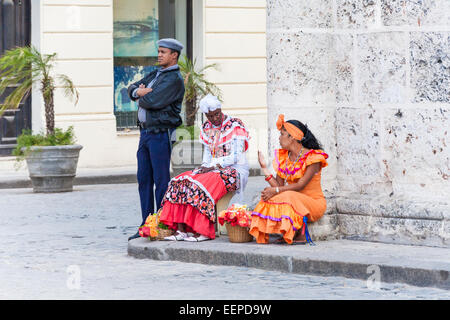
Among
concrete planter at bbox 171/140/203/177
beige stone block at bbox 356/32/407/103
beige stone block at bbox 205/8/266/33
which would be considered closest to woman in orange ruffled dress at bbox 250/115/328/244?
beige stone block at bbox 356/32/407/103

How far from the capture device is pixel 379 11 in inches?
360

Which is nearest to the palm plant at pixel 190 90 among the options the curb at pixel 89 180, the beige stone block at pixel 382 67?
the curb at pixel 89 180

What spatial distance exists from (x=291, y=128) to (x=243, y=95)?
33.5ft

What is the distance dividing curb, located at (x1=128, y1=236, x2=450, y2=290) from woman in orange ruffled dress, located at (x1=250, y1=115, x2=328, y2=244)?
168 mm

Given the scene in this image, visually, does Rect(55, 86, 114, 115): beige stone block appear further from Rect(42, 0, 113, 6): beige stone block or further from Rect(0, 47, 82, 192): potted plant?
Rect(0, 47, 82, 192): potted plant

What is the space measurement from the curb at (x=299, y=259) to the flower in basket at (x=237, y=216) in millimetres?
172

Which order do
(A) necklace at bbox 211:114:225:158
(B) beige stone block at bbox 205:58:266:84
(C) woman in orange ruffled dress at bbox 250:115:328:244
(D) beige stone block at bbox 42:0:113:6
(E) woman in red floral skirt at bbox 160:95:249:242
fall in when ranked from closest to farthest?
(C) woman in orange ruffled dress at bbox 250:115:328:244
(E) woman in red floral skirt at bbox 160:95:249:242
(A) necklace at bbox 211:114:225:158
(D) beige stone block at bbox 42:0:113:6
(B) beige stone block at bbox 205:58:266:84

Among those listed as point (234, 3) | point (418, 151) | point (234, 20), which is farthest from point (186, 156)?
point (418, 151)

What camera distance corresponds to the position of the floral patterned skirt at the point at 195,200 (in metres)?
9.46

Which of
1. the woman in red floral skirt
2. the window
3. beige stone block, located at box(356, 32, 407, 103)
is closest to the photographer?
beige stone block, located at box(356, 32, 407, 103)

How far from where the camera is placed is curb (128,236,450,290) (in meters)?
7.75
